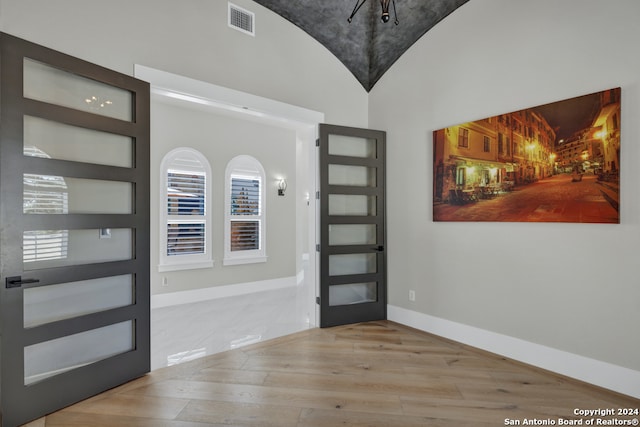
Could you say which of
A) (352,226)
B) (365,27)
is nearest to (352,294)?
(352,226)

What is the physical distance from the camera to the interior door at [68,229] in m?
2.14

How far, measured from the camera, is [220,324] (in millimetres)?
4238

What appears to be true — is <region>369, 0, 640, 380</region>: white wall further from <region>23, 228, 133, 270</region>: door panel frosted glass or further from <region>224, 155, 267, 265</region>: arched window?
<region>23, 228, 133, 270</region>: door panel frosted glass

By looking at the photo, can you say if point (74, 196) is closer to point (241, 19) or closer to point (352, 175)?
point (241, 19)

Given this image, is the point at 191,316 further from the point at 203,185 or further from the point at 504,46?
the point at 504,46

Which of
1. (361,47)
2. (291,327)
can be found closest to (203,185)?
(291,327)

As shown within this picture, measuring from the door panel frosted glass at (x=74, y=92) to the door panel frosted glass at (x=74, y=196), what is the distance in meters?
0.57

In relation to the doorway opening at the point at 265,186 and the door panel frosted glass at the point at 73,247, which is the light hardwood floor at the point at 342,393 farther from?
the door panel frosted glass at the point at 73,247

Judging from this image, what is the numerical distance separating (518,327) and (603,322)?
66 cm

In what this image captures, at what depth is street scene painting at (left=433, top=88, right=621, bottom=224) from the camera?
2.55 meters

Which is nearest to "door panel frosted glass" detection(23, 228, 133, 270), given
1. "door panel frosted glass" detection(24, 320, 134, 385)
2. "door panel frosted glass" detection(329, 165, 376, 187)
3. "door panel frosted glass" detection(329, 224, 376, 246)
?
"door panel frosted glass" detection(24, 320, 134, 385)

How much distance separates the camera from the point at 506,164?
10.4 ft

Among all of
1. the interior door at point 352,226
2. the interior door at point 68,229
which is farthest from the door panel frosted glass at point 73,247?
the interior door at point 352,226

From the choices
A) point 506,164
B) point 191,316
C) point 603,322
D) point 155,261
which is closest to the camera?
point 603,322
